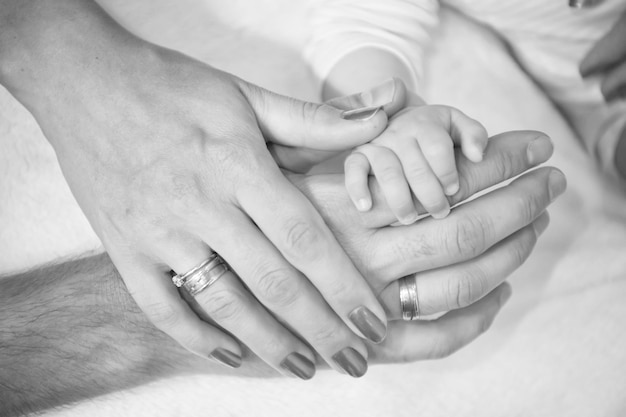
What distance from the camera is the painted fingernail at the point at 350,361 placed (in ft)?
2.79

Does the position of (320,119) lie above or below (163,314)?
above

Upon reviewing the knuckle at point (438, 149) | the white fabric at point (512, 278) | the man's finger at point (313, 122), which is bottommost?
the white fabric at point (512, 278)

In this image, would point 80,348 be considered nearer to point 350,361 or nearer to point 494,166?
point 350,361

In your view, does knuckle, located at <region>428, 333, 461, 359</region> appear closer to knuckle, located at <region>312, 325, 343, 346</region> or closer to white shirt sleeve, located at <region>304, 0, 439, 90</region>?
knuckle, located at <region>312, 325, 343, 346</region>

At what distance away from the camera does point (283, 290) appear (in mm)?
807

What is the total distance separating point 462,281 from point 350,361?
0.68 feet

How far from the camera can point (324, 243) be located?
2.65 ft

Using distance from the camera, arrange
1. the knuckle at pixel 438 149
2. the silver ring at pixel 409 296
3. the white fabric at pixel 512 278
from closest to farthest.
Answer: the knuckle at pixel 438 149
the silver ring at pixel 409 296
the white fabric at pixel 512 278

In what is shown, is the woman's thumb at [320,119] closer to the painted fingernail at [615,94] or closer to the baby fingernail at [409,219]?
the baby fingernail at [409,219]

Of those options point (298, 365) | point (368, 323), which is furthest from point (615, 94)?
point (298, 365)

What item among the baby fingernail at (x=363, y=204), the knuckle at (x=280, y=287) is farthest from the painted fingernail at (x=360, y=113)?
the knuckle at (x=280, y=287)

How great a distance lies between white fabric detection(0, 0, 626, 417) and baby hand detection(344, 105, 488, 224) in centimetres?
30


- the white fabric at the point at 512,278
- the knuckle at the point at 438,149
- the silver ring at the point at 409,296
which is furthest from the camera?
the white fabric at the point at 512,278

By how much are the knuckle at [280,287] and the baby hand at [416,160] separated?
0.47ft
